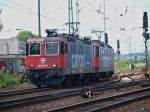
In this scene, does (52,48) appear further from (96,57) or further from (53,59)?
(96,57)

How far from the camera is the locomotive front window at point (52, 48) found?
30.0m

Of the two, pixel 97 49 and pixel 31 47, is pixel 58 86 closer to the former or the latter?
pixel 31 47

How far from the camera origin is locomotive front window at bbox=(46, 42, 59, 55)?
98.5ft

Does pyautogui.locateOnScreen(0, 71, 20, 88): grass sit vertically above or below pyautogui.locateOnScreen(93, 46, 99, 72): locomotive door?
below

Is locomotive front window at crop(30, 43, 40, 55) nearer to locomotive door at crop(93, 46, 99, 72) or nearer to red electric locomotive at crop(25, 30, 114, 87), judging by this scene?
red electric locomotive at crop(25, 30, 114, 87)

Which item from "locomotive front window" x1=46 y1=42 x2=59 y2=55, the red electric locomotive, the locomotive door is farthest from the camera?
the locomotive door

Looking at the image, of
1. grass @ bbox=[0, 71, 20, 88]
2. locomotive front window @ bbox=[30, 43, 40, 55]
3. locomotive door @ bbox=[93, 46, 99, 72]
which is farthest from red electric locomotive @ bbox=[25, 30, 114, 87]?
locomotive door @ bbox=[93, 46, 99, 72]

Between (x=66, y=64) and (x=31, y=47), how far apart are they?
2.47m

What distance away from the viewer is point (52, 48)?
1191 inches

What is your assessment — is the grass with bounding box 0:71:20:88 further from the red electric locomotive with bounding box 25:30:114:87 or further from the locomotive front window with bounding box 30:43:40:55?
the locomotive front window with bounding box 30:43:40:55

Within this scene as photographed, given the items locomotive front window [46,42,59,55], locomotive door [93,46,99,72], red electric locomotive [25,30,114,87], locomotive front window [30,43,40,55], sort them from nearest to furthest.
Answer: red electric locomotive [25,30,114,87]
locomotive front window [46,42,59,55]
locomotive front window [30,43,40,55]
locomotive door [93,46,99,72]

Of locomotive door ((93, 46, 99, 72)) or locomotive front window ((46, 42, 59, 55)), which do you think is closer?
locomotive front window ((46, 42, 59, 55))

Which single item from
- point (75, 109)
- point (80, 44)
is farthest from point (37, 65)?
point (75, 109)

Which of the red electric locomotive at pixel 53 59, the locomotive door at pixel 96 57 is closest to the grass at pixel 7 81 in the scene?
the red electric locomotive at pixel 53 59
